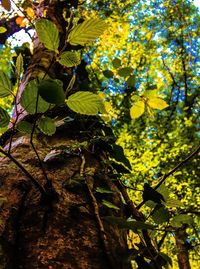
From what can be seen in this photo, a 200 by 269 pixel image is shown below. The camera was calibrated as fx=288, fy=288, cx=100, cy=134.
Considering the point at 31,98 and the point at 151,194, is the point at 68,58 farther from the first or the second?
the point at 151,194

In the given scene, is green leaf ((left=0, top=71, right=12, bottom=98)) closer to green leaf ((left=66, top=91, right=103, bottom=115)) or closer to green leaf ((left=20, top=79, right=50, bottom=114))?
green leaf ((left=20, top=79, right=50, bottom=114))

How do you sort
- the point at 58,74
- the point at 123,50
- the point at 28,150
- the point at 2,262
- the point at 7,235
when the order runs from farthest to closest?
1. the point at 123,50
2. the point at 58,74
3. the point at 28,150
4. the point at 7,235
5. the point at 2,262

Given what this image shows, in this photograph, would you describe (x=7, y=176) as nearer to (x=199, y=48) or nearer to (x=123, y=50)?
(x=123, y=50)

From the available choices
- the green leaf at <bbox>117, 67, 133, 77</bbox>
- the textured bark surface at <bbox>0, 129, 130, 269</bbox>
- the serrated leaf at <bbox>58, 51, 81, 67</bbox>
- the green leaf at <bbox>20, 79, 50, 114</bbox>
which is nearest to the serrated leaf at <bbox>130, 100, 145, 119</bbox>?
the green leaf at <bbox>117, 67, 133, 77</bbox>

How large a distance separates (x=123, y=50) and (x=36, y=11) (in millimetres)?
10084

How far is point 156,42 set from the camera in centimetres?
1424

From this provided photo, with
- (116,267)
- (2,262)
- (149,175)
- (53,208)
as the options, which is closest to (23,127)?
(53,208)

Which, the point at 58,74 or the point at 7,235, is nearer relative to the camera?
the point at 7,235

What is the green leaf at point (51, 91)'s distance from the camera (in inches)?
29.4

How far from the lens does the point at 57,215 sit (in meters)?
0.97

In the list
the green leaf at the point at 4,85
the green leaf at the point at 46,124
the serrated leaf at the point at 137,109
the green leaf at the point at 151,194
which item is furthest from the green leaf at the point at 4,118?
the serrated leaf at the point at 137,109

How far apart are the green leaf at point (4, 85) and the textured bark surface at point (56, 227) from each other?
1.39 feet

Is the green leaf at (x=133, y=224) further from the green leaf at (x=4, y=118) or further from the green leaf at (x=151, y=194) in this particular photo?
the green leaf at (x=4, y=118)

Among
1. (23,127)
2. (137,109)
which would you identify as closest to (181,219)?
(137,109)
